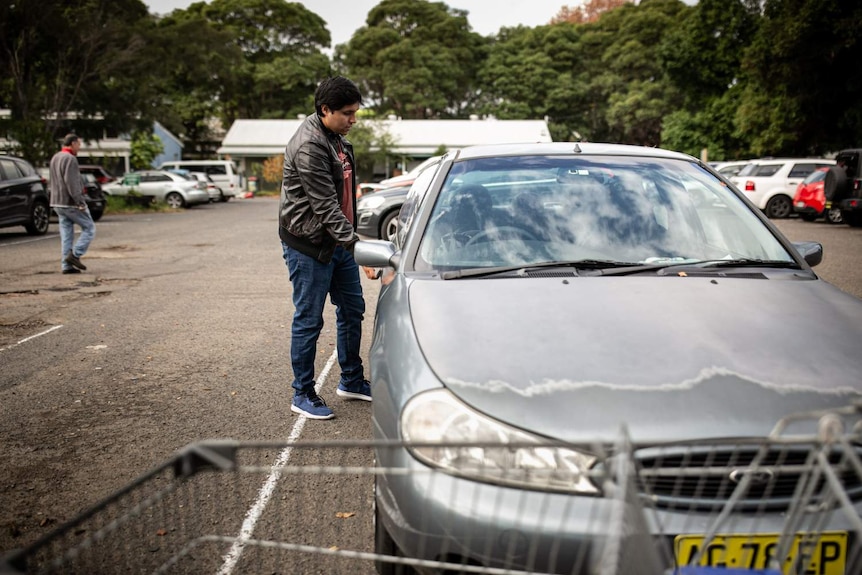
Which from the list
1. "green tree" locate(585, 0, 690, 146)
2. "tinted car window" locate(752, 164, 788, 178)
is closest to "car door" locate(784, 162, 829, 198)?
"tinted car window" locate(752, 164, 788, 178)

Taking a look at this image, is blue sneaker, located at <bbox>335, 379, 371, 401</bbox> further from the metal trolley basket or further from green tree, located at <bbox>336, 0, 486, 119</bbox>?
green tree, located at <bbox>336, 0, 486, 119</bbox>

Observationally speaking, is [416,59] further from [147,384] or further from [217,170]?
[147,384]

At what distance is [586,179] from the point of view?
11.7 feet

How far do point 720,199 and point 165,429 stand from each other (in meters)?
3.24

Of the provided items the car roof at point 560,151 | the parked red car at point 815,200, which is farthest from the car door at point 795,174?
the car roof at point 560,151

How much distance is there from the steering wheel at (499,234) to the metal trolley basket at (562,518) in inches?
50.2

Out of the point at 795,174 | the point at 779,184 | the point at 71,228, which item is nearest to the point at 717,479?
the point at 71,228

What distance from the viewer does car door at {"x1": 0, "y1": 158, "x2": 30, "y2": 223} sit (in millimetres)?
14719

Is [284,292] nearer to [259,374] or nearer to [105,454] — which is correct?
[259,374]

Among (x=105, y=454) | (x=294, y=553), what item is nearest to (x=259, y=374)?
(x=105, y=454)

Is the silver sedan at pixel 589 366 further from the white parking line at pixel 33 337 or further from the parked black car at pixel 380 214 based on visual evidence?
the parked black car at pixel 380 214

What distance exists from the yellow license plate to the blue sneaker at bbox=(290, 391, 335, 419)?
2.78 m

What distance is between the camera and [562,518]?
1.84 metres

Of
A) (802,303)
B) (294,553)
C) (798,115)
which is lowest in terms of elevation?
(294,553)
